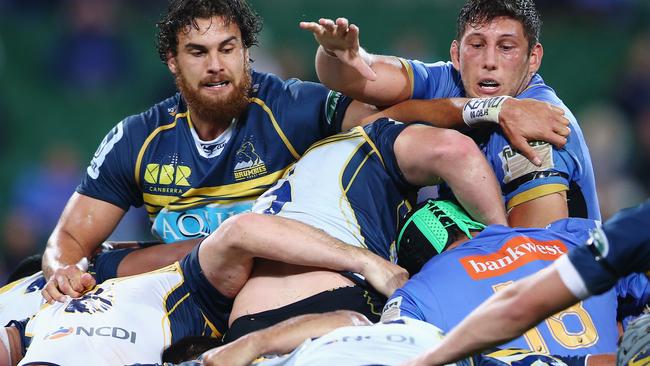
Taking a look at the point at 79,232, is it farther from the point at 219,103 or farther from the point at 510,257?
the point at 510,257

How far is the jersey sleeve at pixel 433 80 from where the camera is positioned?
15.6ft

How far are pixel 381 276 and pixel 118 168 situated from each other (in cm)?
161

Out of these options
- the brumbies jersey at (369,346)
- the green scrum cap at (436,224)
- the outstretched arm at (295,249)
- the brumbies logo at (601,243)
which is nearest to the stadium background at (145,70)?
the green scrum cap at (436,224)

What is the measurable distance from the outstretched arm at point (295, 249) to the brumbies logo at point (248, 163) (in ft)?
2.93

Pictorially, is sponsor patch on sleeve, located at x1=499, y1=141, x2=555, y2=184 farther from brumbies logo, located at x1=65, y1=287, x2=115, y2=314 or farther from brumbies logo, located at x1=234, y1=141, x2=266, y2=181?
brumbies logo, located at x1=65, y1=287, x2=115, y2=314

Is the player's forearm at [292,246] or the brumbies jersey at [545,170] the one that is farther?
the brumbies jersey at [545,170]

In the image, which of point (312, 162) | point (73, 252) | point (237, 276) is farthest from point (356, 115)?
point (73, 252)

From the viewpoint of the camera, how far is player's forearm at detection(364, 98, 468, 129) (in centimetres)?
448

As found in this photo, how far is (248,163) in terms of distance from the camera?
15.5 feet

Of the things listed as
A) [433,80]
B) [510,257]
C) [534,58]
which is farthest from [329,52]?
[510,257]

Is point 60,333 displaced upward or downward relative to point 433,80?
downward

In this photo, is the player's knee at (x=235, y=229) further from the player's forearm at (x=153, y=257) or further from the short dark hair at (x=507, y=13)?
the short dark hair at (x=507, y=13)

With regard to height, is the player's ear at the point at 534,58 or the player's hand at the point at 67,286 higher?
the player's ear at the point at 534,58

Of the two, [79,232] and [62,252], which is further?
[79,232]
